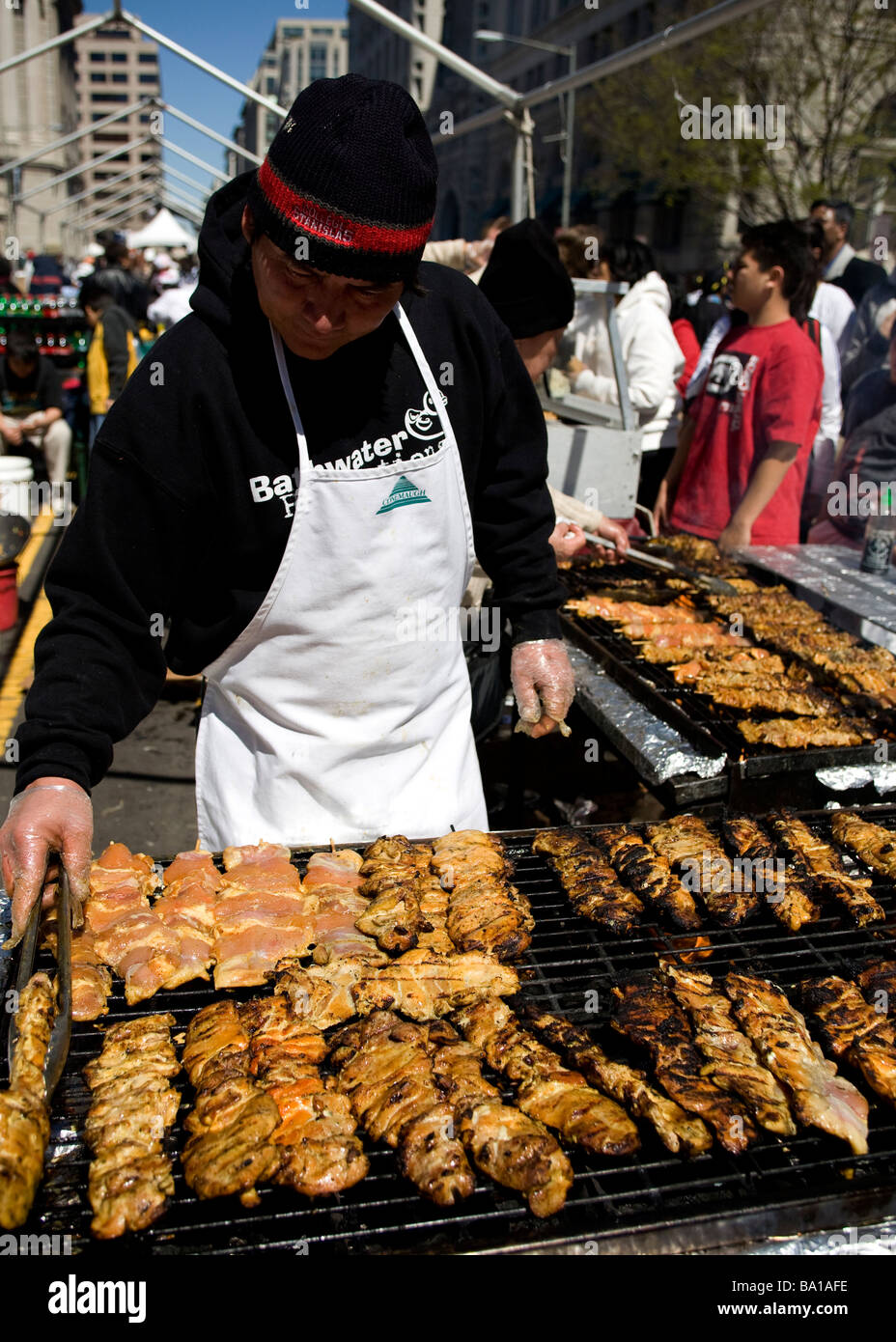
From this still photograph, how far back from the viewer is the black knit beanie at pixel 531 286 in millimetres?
4371

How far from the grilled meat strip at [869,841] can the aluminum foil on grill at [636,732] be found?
514mm

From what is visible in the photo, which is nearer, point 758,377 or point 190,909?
point 190,909

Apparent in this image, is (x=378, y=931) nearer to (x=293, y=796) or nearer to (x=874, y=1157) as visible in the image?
(x=293, y=796)

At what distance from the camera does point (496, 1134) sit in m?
1.93

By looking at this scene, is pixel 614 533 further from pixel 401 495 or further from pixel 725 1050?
pixel 725 1050

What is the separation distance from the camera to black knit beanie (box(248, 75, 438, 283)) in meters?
2.05

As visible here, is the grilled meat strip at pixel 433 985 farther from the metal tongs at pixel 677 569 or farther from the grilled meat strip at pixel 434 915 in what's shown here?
the metal tongs at pixel 677 569

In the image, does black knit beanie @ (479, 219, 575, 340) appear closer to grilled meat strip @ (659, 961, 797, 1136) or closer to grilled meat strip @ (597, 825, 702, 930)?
grilled meat strip @ (597, 825, 702, 930)

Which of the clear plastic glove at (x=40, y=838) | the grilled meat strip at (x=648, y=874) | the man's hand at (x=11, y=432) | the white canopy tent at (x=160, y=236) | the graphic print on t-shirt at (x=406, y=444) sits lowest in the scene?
the grilled meat strip at (x=648, y=874)

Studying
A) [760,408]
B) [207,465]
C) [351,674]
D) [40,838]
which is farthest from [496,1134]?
[760,408]

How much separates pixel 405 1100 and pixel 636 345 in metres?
7.03

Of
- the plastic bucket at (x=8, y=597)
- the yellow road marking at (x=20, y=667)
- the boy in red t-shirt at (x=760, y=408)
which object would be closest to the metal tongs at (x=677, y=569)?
the boy in red t-shirt at (x=760, y=408)

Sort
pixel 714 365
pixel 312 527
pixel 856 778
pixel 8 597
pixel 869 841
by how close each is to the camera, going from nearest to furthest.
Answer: pixel 312 527
pixel 869 841
pixel 856 778
pixel 714 365
pixel 8 597

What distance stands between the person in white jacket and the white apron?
5.13 meters
